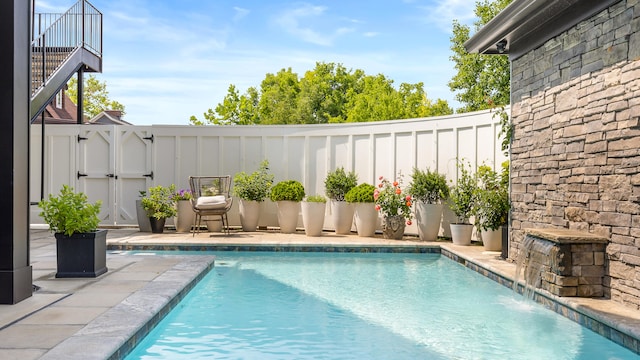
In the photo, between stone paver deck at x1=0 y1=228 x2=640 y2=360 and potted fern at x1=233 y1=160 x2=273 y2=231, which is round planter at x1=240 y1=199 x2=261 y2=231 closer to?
potted fern at x1=233 y1=160 x2=273 y2=231

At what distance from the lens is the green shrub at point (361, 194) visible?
885cm

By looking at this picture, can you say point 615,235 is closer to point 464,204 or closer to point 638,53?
point 638,53

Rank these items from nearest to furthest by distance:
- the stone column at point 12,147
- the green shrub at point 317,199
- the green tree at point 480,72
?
the stone column at point 12,147 → the green shrub at point 317,199 → the green tree at point 480,72

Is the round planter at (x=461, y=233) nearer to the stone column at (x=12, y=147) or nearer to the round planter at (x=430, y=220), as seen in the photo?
the round planter at (x=430, y=220)

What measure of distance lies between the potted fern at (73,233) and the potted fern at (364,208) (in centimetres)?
450

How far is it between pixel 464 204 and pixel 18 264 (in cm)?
551

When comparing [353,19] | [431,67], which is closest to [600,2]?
[353,19]

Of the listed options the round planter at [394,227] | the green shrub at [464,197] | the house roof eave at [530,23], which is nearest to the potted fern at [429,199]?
the round planter at [394,227]

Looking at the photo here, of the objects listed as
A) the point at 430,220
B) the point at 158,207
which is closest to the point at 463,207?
the point at 430,220

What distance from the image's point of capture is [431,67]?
29.0m

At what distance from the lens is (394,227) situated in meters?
8.62

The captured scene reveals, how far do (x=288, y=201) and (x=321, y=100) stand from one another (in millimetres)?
29261

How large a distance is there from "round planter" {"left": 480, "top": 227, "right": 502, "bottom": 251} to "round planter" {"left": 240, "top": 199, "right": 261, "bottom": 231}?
12.7 feet

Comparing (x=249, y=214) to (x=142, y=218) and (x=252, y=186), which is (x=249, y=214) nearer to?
(x=252, y=186)
